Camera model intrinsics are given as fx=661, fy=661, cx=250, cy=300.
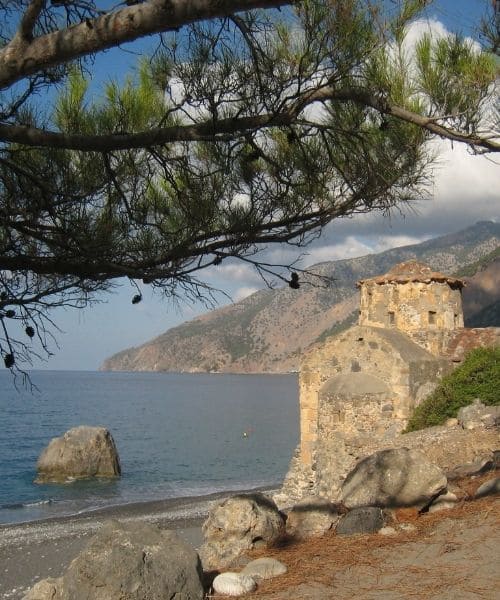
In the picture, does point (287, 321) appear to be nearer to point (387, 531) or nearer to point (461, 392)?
point (461, 392)

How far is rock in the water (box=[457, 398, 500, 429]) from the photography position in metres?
13.3

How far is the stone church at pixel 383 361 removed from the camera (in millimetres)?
17328

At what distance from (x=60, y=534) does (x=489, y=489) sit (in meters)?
16.7

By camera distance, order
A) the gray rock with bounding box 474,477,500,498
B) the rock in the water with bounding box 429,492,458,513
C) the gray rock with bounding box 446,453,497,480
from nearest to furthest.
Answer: the rock in the water with bounding box 429,492,458,513
the gray rock with bounding box 474,477,500,498
the gray rock with bounding box 446,453,497,480

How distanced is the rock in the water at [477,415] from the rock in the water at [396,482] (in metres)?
6.67

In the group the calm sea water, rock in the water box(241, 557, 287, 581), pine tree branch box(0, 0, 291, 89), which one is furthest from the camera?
the calm sea water

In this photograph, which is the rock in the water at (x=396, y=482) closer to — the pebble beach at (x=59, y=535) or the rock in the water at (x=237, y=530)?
the rock in the water at (x=237, y=530)

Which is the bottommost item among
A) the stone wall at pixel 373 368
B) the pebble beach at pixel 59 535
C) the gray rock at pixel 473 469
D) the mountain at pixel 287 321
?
the pebble beach at pixel 59 535

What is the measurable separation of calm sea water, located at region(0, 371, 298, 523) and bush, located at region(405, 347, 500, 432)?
48.1ft

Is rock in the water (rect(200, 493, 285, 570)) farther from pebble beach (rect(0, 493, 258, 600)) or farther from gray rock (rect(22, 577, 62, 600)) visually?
pebble beach (rect(0, 493, 258, 600))

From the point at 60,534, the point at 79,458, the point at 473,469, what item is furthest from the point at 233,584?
the point at 79,458

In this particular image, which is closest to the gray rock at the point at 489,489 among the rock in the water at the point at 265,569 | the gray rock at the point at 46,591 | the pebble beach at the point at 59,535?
the rock in the water at the point at 265,569

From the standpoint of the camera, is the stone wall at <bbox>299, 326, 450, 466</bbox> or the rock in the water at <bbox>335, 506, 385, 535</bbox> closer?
the rock in the water at <bbox>335, 506, 385, 535</bbox>

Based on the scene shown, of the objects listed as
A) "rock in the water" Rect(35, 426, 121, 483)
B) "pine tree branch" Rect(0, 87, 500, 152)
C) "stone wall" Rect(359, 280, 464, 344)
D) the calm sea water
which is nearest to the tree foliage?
"pine tree branch" Rect(0, 87, 500, 152)
